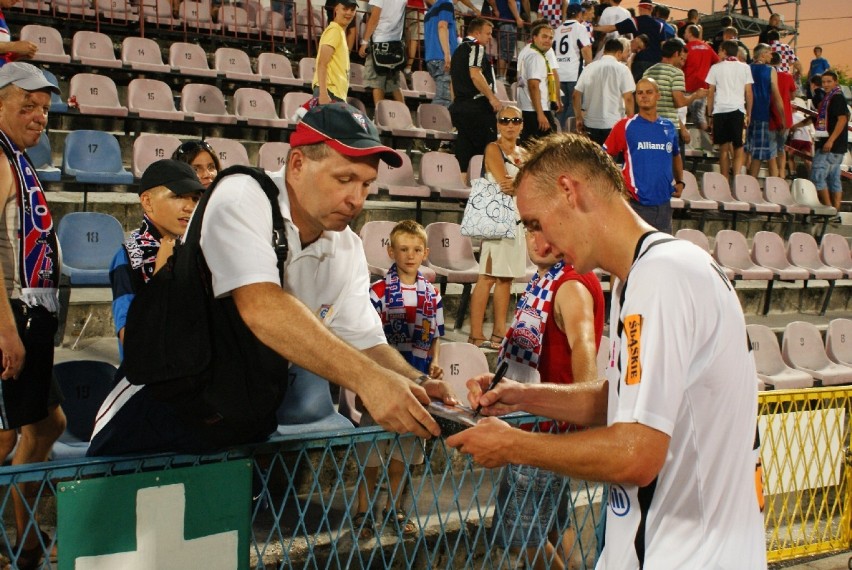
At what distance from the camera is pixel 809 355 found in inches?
265

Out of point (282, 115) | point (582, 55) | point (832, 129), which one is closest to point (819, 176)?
point (832, 129)

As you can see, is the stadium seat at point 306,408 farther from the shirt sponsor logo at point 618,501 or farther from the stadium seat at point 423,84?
the stadium seat at point 423,84

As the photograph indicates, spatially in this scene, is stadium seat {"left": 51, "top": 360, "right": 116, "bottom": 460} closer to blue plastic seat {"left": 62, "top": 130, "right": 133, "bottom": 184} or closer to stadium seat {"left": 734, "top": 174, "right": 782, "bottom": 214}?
blue plastic seat {"left": 62, "top": 130, "right": 133, "bottom": 184}

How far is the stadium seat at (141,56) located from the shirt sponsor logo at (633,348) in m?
8.35

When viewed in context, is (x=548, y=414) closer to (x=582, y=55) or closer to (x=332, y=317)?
(x=332, y=317)

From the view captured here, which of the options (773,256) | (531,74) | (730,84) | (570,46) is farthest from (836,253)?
(531,74)

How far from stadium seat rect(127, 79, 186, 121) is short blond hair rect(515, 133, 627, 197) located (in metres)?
6.72

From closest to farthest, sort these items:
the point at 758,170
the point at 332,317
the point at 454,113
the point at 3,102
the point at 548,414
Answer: the point at 548,414 < the point at 332,317 < the point at 3,102 < the point at 454,113 < the point at 758,170

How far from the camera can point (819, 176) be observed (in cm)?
1084

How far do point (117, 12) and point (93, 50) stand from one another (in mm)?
1705

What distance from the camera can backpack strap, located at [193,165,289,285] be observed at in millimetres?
1947

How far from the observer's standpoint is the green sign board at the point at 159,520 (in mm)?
1901

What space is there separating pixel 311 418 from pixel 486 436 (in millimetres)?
2434

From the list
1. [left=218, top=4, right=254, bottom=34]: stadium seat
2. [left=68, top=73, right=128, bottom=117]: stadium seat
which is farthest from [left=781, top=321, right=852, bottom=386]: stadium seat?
[left=218, top=4, right=254, bottom=34]: stadium seat
